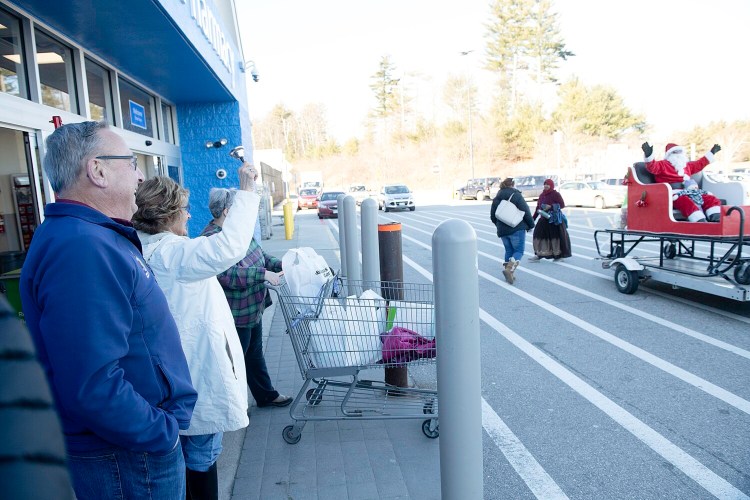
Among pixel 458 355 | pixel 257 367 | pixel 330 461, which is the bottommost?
pixel 330 461

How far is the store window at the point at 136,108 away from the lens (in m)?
8.05

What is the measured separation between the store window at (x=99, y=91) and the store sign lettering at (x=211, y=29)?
1485 millimetres

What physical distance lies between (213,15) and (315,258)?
5.88 m

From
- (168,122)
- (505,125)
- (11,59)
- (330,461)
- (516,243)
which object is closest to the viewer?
(330,461)

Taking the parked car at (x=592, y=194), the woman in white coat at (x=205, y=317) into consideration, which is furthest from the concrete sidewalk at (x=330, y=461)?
the parked car at (x=592, y=194)

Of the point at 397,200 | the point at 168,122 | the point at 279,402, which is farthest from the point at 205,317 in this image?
the point at 397,200

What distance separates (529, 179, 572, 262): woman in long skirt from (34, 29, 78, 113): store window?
8.43 metres

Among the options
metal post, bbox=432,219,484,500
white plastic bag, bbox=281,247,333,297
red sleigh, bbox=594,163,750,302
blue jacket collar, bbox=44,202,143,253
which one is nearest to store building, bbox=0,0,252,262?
white plastic bag, bbox=281,247,333,297

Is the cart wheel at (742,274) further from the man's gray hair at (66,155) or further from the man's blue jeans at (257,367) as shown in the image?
the man's gray hair at (66,155)

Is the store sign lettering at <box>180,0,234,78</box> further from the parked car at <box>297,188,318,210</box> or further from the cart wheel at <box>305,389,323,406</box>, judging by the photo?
the parked car at <box>297,188,318,210</box>

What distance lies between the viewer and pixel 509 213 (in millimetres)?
9680

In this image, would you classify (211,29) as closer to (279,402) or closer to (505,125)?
(279,402)

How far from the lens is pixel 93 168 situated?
1812 mm

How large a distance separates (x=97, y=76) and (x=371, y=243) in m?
4.70
